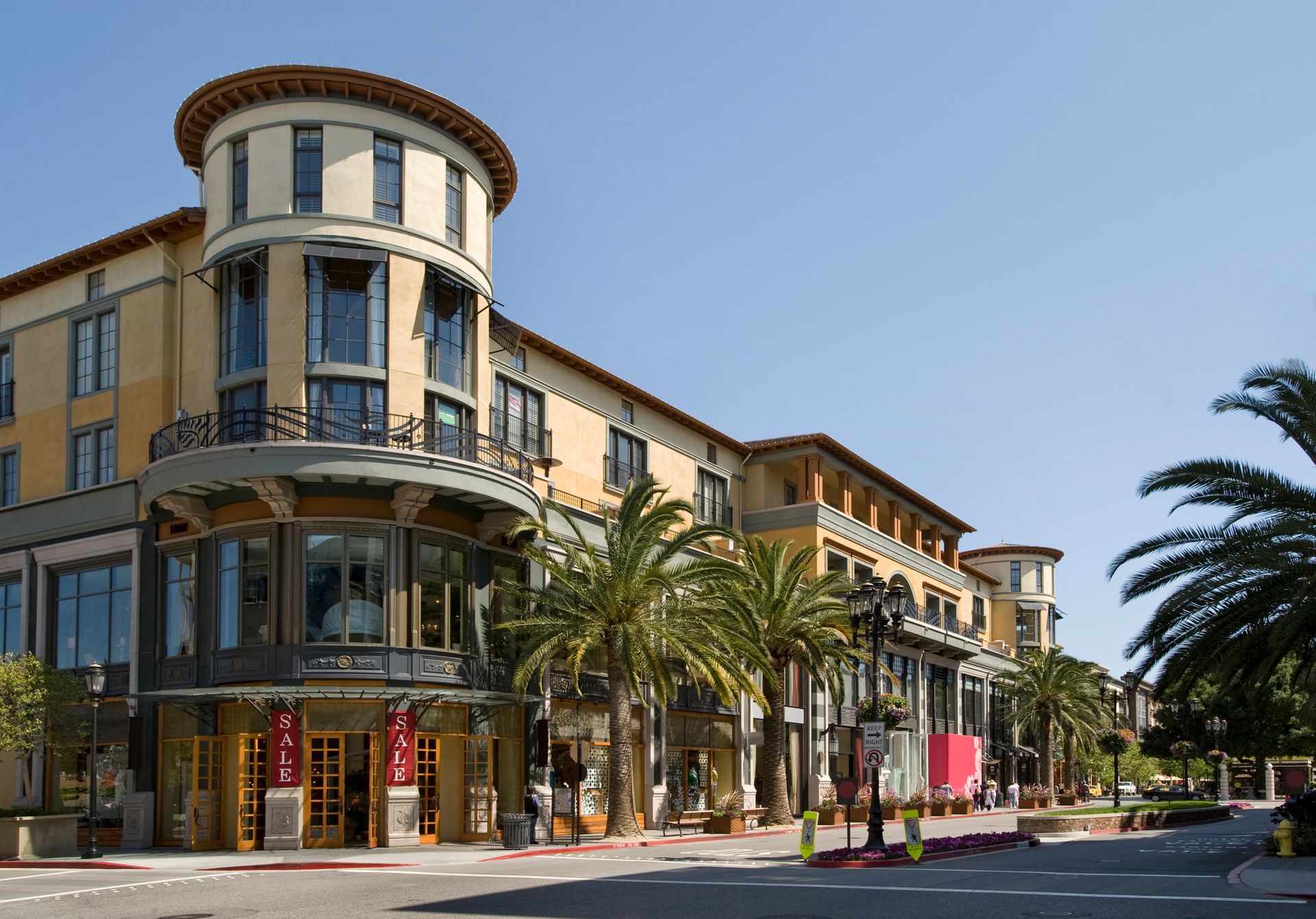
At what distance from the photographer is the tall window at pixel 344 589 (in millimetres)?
34156

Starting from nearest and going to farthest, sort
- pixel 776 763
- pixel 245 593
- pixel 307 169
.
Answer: pixel 245 593
pixel 307 169
pixel 776 763

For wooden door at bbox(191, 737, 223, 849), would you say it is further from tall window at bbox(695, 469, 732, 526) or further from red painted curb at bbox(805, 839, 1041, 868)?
tall window at bbox(695, 469, 732, 526)

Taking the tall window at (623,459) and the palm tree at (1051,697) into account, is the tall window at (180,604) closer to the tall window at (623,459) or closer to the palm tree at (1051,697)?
the tall window at (623,459)

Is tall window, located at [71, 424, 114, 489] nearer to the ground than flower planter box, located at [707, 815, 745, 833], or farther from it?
farther from it

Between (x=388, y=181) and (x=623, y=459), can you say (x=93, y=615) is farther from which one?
(x=623, y=459)

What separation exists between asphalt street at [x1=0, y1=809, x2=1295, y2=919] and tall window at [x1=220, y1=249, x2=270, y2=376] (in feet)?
43.7

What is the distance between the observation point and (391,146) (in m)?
36.8

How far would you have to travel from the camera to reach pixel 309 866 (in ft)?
95.9

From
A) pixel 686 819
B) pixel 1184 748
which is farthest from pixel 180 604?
pixel 1184 748

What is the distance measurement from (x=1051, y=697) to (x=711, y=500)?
29.1 m

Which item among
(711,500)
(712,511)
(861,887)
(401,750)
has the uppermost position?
(711,500)

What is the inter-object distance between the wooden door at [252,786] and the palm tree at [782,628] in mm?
16448

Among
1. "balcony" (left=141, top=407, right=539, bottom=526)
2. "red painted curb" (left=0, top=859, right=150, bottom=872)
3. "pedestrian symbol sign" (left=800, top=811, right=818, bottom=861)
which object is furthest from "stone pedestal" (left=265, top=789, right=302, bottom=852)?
"pedestrian symbol sign" (left=800, top=811, right=818, bottom=861)

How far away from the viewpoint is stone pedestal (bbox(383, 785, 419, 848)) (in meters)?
34.1
